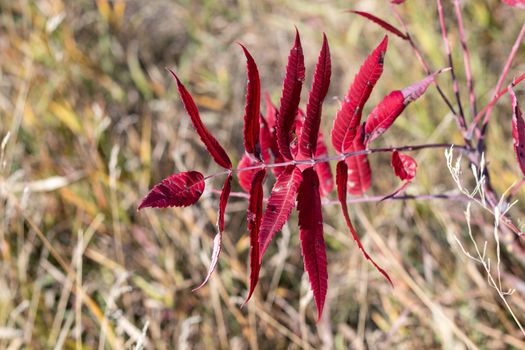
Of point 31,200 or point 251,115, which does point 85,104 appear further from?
point 251,115

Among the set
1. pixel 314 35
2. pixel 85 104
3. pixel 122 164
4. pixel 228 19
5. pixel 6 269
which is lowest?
pixel 6 269

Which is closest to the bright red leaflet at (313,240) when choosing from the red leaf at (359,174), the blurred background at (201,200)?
the red leaf at (359,174)

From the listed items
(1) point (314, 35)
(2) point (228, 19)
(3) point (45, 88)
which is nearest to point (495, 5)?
(1) point (314, 35)

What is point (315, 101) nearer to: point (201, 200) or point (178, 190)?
point (178, 190)

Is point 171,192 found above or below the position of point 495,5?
below

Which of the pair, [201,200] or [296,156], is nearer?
[296,156]

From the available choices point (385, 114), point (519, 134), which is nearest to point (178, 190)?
point (385, 114)
